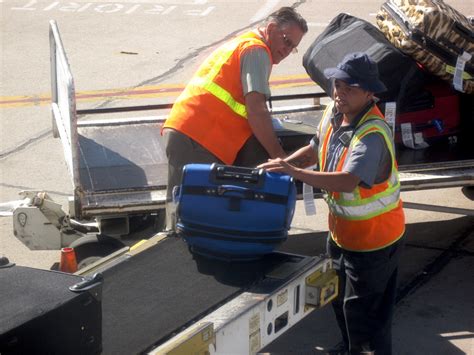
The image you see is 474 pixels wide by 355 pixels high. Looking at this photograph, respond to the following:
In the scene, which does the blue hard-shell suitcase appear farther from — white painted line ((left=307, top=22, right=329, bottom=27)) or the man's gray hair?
white painted line ((left=307, top=22, right=329, bottom=27))

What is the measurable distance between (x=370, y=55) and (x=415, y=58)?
0.96 ft

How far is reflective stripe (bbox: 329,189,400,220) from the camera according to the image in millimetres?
4805

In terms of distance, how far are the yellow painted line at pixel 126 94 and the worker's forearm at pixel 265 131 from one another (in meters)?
5.89

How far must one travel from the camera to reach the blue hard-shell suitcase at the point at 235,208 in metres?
4.54

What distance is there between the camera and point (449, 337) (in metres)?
5.71

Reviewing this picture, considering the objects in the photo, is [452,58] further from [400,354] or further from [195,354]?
[195,354]

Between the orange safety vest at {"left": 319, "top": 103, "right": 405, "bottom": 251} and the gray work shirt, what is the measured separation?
28 mm

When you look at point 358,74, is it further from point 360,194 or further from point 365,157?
point 360,194

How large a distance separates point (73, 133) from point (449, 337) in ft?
8.25

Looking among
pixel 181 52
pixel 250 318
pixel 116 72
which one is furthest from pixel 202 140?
pixel 181 52

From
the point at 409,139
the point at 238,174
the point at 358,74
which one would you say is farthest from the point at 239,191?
the point at 409,139

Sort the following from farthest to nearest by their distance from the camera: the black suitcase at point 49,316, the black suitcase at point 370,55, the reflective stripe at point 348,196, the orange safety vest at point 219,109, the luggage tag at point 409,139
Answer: the luggage tag at point 409,139 < the black suitcase at point 370,55 < the orange safety vest at point 219,109 < the reflective stripe at point 348,196 < the black suitcase at point 49,316

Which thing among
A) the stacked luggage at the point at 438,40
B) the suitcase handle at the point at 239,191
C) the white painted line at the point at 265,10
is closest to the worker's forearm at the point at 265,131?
the suitcase handle at the point at 239,191

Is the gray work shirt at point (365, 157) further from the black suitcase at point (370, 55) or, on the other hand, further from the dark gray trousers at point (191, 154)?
the black suitcase at point (370, 55)
